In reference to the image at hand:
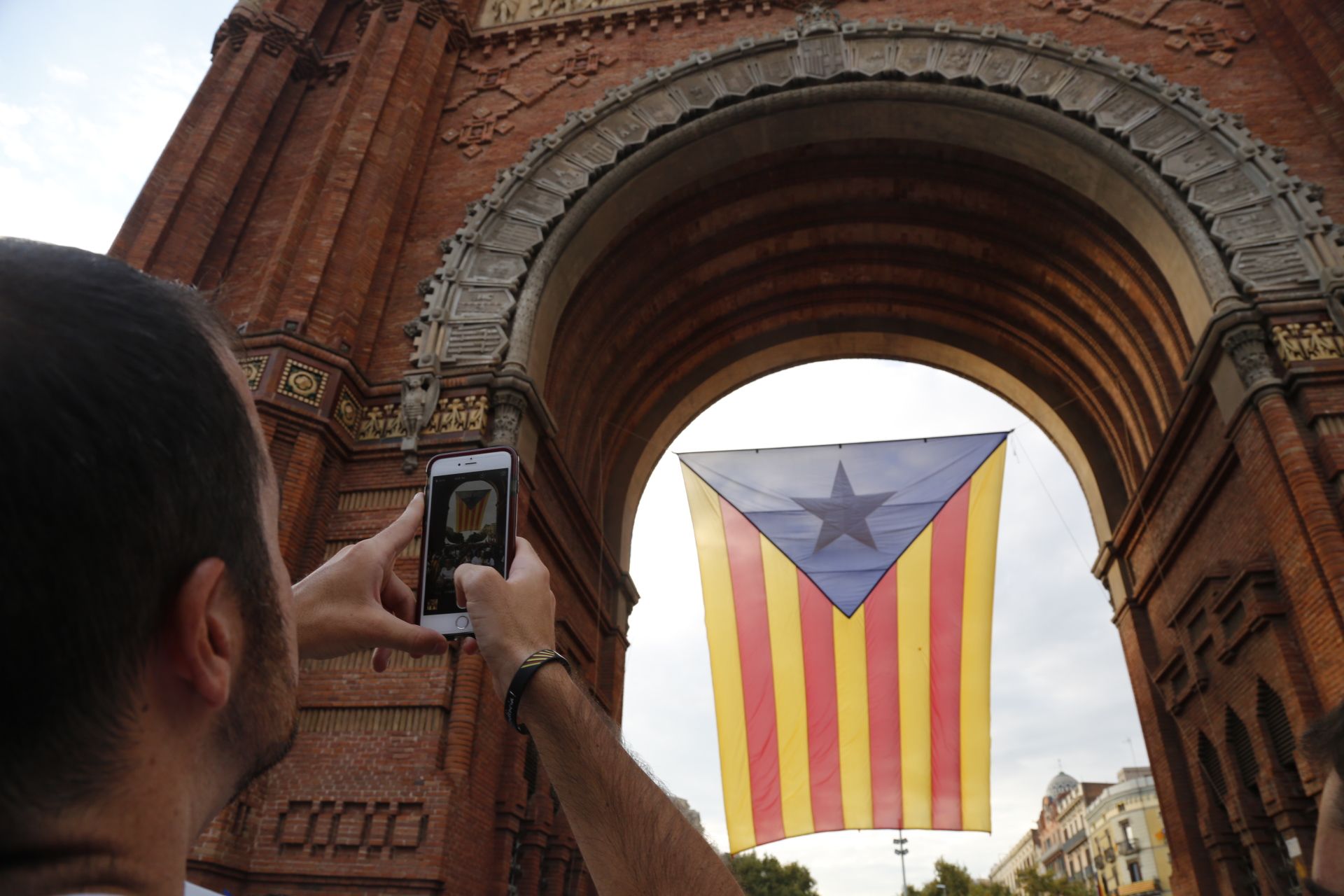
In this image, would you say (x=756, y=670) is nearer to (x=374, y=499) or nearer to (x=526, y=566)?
(x=374, y=499)

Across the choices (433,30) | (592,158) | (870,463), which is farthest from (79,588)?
(433,30)

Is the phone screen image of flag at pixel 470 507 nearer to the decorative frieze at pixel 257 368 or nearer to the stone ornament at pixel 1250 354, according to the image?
the decorative frieze at pixel 257 368

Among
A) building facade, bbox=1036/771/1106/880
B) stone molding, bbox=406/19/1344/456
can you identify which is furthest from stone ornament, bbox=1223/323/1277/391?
building facade, bbox=1036/771/1106/880

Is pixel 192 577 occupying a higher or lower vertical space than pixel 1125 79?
lower

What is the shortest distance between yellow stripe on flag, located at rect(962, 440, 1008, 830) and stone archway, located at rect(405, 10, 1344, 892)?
98.4 inches

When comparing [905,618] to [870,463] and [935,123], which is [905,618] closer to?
[870,463]

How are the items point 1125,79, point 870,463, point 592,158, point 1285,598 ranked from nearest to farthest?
point 1285,598 < point 870,463 < point 1125,79 < point 592,158

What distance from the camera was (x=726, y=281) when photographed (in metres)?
14.8

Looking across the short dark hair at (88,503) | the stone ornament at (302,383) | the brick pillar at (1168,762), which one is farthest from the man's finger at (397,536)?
the brick pillar at (1168,762)

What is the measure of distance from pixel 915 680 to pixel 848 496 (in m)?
2.03

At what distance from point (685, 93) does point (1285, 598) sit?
374 inches

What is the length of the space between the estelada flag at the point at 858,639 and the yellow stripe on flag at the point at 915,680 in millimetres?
15

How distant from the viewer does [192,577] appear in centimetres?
78

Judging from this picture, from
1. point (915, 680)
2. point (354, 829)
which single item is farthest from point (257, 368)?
point (915, 680)
